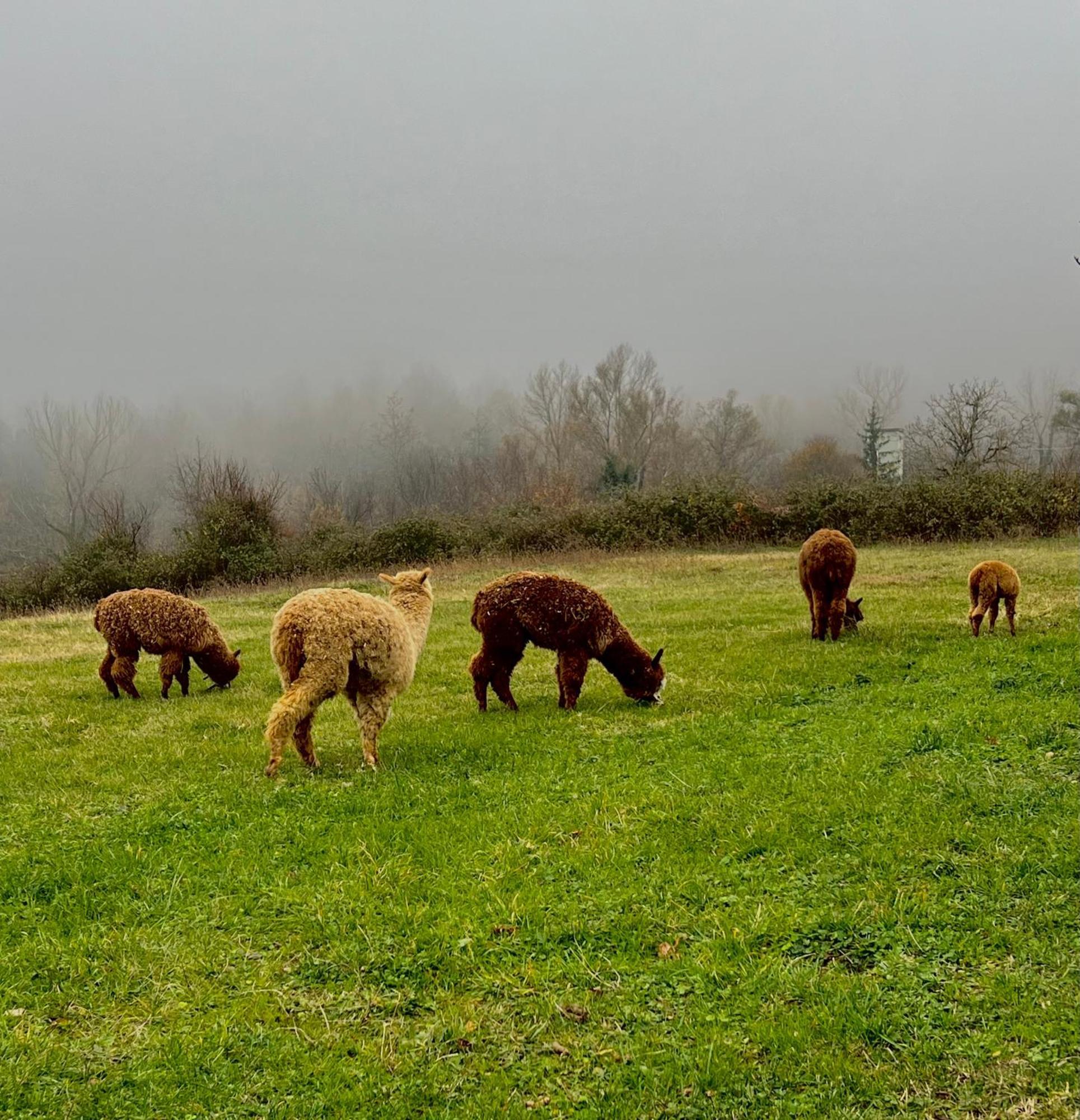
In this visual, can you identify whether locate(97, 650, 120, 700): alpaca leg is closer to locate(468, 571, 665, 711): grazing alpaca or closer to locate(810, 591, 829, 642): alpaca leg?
locate(468, 571, 665, 711): grazing alpaca

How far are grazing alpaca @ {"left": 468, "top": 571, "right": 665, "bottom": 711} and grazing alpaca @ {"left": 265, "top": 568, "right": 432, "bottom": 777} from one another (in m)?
1.59

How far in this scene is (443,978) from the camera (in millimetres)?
4035

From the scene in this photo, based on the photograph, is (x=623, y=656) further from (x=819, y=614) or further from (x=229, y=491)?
(x=229, y=491)

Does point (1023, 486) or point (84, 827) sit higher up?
point (1023, 486)

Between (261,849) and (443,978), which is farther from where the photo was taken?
(261,849)

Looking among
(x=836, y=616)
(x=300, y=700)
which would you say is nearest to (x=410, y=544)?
(x=836, y=616)

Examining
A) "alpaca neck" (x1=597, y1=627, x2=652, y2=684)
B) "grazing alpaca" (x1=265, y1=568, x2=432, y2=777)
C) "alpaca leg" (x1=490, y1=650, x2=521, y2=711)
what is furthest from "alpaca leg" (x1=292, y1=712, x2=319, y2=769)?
"alpaca neck" (x1=597, y1=627, x2=652, y2=684)

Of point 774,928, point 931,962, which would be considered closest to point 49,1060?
point 774,928

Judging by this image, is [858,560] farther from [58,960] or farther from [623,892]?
[58,960]

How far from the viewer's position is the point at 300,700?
22.4 feet

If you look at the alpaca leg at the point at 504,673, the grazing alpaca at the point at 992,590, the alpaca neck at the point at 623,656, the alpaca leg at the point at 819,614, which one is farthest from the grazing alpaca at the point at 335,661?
the grazing alpaca at the point at 992,590

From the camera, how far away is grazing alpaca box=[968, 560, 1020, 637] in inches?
435

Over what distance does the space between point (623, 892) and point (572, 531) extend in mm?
31794

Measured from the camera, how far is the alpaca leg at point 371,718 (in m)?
7.42
